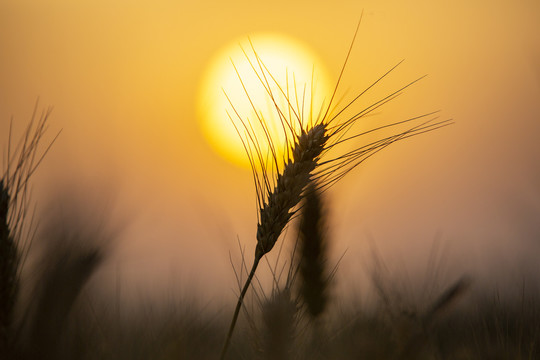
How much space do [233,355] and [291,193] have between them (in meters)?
1.03

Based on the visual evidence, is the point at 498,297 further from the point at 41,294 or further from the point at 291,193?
the point at 41,294

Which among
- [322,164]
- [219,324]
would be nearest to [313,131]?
[322,164]

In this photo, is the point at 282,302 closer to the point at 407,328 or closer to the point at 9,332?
the point at 407,328

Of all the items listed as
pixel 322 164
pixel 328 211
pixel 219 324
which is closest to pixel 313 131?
pixel 322 164

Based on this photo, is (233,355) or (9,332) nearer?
(9,332)

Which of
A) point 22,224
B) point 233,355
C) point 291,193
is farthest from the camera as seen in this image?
point 233,355

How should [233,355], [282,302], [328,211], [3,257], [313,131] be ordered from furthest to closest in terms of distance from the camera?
1. [328,211]
2. [233,355]
3. [313,131]
4. [3,257]
5. [282,302]

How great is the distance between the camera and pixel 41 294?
1632mm

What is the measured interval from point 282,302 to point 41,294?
0.61 meters

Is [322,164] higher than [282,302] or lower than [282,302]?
higher

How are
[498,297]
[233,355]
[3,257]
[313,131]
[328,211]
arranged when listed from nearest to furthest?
1. [3,257]
2. [313,131]
3. [498,297]
4. [233,355]
5. [328,211]

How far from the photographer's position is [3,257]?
5.34ft

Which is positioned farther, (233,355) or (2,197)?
(233,355)

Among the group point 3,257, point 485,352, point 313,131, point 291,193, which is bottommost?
point 485,352
